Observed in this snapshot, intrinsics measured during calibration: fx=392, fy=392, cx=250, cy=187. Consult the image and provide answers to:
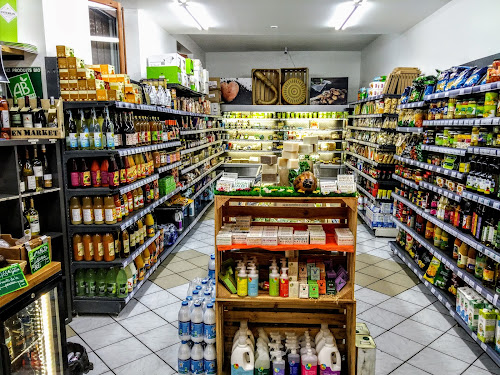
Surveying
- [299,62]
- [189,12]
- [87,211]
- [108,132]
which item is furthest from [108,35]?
[299,62]

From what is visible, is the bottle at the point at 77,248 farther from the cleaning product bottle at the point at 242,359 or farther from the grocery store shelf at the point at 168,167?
the cleaning product bottle at the point at 242,359

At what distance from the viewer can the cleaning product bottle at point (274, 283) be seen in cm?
286

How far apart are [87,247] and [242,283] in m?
2.02

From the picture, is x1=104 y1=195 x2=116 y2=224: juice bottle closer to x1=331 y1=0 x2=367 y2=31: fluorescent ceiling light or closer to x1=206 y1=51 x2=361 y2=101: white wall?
x1=331 y1=0 x2=367 y2=31: fluorescent ceiling light

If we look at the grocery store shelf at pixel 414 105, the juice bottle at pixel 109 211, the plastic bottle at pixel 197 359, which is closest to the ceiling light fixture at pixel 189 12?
the juice bottle at pixel 109 211

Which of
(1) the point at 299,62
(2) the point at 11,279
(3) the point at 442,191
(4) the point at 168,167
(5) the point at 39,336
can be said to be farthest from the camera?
(1) the point at 299,62

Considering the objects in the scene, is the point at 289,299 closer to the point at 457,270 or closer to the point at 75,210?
the point at 457,270

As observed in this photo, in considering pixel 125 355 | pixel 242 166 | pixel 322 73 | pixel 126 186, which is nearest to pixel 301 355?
pixel 125 355

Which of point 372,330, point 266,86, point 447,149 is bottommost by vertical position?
point 372,330

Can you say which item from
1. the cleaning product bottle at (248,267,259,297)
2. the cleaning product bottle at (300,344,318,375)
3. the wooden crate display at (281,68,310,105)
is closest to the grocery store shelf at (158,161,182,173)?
the cleaning product bottle at (248,267,259,297)

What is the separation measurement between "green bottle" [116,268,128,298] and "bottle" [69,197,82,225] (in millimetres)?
700

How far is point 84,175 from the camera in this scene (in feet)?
12.9

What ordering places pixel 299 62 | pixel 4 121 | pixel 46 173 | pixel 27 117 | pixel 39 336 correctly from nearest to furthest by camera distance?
pixel 39 336 → pixel 4 121 → pixel 27 117 → pixel 46 173 → pixel 299 62

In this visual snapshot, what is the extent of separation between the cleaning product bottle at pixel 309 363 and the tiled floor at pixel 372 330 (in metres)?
0.75
